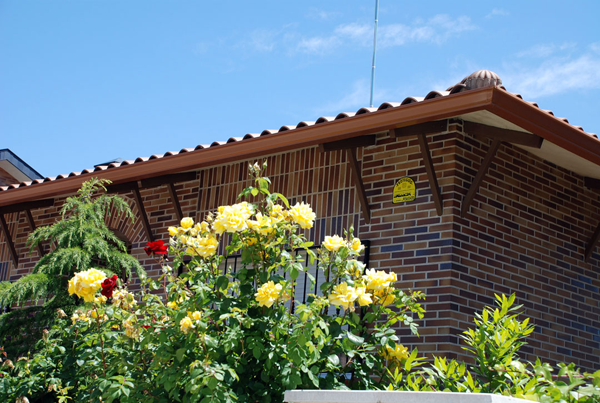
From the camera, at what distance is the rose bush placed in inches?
148

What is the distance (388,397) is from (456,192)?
10.8 ft

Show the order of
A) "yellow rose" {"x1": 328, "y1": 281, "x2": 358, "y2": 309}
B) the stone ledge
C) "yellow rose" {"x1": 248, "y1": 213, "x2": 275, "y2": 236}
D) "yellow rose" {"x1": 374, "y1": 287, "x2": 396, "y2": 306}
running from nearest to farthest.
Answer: the stone ledge → "yellow rose" {"x1": 328, "y1": 281, "x2": 358, "y2": 309} → "yellow rose" {"x1": 248, "y1": 213, "x2": 275, "y2": 236} → "yellow rose" {"x1": 374, "y1": 287, "x2": 396, "y2": 306}

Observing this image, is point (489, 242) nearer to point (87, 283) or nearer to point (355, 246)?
point (355, 246)

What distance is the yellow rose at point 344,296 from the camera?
3848 mm

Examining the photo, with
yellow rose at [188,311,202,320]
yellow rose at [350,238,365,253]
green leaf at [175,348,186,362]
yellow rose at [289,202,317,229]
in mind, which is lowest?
green leaf at [175,348,186,362]

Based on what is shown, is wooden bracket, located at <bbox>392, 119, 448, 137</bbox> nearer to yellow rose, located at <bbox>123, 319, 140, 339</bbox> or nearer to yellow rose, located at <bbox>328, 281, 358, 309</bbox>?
yellow rose, located at <bbox>328, 281, 358, 309</bbox>

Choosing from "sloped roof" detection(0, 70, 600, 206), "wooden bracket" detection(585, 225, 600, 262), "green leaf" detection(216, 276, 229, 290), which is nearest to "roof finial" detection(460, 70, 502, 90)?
"sloped roof" detection(0, 70, 600, 206)

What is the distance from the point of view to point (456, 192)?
563 centimetres

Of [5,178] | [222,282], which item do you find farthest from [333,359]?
[5,178]

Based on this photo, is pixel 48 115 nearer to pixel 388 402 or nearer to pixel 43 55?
pixel 43 55

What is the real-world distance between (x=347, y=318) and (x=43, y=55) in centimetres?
1060

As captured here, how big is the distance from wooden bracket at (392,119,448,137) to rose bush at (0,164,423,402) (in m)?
1.75

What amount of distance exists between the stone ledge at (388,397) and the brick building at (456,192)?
2716 mm

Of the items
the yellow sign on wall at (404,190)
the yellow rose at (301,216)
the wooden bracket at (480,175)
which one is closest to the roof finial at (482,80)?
the wooden bracket at (480,175)
